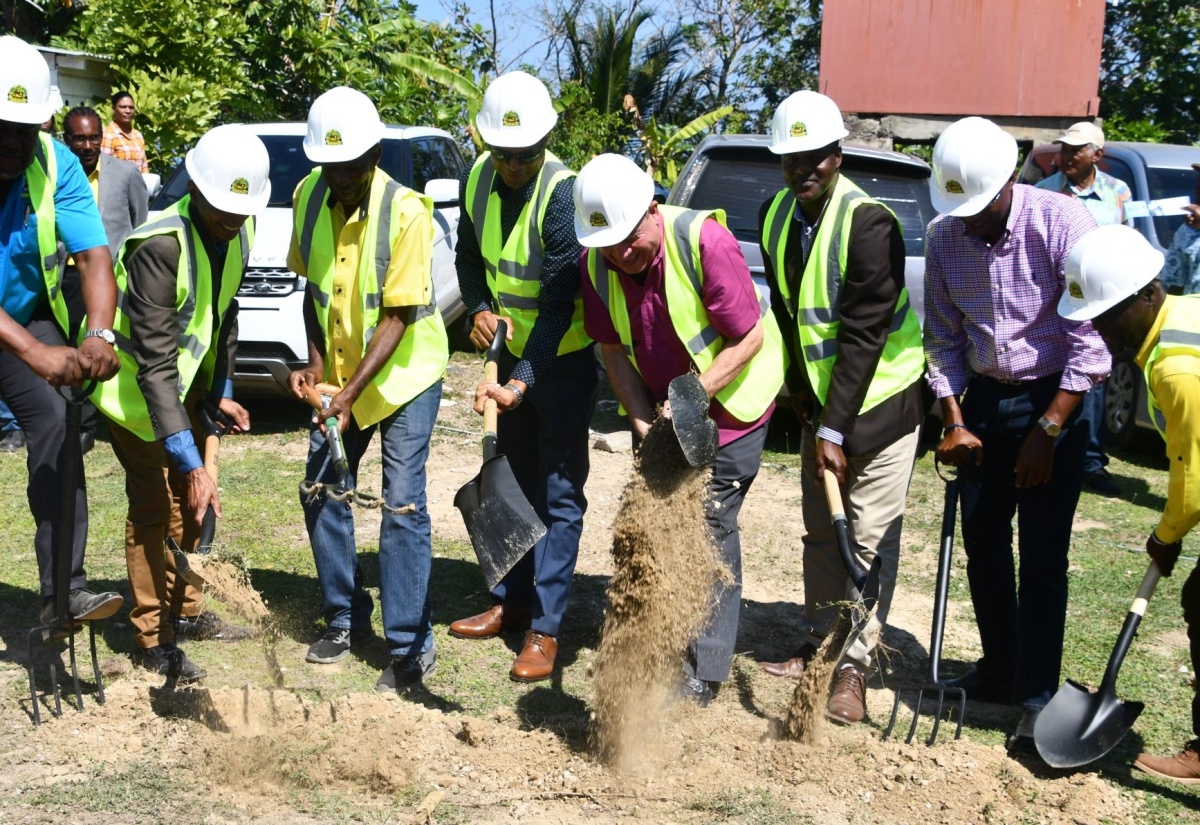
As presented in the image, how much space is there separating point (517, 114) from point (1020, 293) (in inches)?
78.9

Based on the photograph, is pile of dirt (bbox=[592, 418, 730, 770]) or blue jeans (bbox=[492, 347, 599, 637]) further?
blue jeans (bbox=[492, 347, 599, 637])

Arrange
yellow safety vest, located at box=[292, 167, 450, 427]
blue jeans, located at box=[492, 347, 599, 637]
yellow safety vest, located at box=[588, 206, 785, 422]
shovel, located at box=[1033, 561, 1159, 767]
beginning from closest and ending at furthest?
1. shovel, located at box=[1033, 561, 1159, 767]
2. yellow safety vest, located at box=[588, 206, 785, 422]
3. yellow safety vest, located at box=[292, 167, 450, 427]
4. blue jeans, located at box=[492, 347, 599, 637]

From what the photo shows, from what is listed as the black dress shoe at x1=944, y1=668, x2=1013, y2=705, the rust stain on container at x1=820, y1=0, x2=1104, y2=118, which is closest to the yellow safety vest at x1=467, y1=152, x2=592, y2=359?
the black dress shoe at x1=944, y1=668, x2=1013, y2=705

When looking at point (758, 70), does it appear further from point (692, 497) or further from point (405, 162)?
point (692, 497)

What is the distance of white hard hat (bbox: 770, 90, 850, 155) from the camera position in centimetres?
442

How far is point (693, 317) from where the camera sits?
4.41 meters

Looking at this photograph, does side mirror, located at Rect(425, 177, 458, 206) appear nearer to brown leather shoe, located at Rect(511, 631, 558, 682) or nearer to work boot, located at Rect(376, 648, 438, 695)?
brown leather shoe, located at Rect(511, 631, 558, 682)

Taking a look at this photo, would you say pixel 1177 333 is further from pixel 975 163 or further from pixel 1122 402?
pixel 1122 402

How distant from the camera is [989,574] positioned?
479 centimetres

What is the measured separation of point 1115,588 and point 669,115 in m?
16.2

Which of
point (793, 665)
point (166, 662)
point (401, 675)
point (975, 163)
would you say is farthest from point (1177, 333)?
point (166, 662)

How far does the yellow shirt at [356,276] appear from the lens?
15.0ft

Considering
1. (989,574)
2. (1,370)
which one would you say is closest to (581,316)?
(989,574)

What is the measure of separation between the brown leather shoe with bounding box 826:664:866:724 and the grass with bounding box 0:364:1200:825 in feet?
1.11
